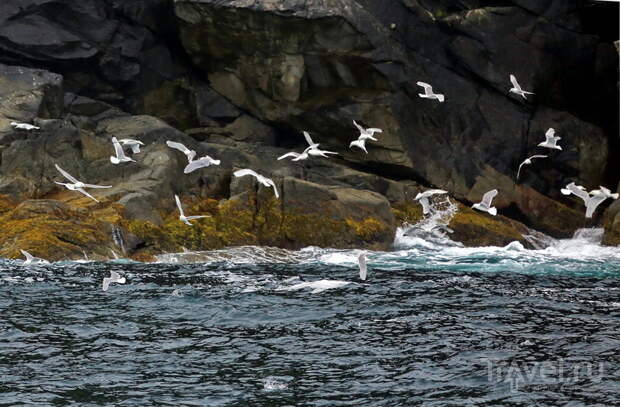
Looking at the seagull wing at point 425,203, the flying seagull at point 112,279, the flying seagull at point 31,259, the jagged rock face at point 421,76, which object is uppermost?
the jagged rock face at point 421,76

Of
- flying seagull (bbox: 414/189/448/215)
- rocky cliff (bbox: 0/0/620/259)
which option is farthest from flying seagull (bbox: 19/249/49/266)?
flying seagull (bbox: 414/189/448/215)

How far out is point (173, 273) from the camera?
69.4ft

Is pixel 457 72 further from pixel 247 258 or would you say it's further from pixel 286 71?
pixel 247 258

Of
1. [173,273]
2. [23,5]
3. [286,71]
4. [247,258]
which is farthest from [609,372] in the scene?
[23,5]

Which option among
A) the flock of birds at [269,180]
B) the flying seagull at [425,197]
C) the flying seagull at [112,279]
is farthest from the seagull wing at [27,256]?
the flying seagull at [425,197]

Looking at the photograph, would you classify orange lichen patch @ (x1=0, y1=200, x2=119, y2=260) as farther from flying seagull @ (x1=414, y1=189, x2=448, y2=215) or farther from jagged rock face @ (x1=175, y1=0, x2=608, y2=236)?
jagged rock face @ (x1=175, y1=0, x2=608, y2=236)

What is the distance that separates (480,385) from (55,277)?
1070 centimetres

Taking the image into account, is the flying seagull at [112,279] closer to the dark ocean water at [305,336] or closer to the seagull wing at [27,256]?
the dark ocean water at [305,336]

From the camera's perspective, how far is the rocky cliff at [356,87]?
31.5m

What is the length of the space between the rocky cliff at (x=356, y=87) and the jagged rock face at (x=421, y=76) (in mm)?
53

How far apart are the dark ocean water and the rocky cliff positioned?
886 centimetres

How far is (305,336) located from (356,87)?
18.9m

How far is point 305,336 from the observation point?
585 inches

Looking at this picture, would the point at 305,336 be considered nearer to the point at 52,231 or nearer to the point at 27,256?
the point at 27,256
